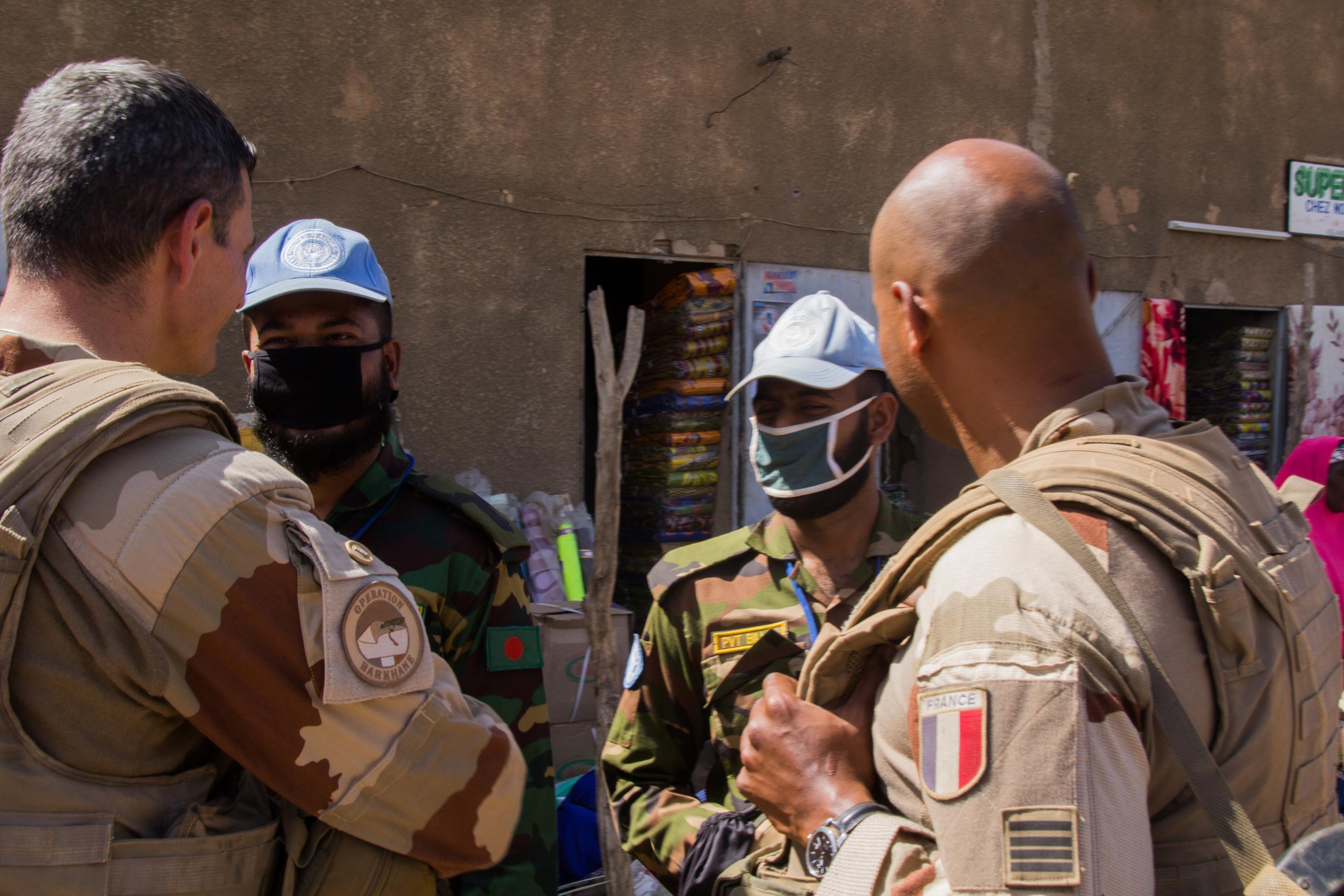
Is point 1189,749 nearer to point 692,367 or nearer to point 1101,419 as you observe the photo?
point 1101,419

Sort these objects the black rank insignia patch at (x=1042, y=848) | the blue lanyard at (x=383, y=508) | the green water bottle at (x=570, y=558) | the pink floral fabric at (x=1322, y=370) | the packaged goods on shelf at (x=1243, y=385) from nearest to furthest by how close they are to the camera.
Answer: the black rank insignia patch at (x=1042, y=848) < the blue lanyard at (x=383, y=508) < the green water bottle at (x=570, y=558) < the packaged goods on shelf at (x=1243, y=385) < the pink floral fabric at (x=1322, y=370)

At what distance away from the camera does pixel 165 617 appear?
105 cm

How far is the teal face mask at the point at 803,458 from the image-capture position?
244cm

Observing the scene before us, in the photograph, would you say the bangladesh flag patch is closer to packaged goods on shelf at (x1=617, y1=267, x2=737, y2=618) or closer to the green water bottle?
the green water bottle

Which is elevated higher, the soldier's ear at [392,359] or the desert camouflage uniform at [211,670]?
the soldier's ear at [392,359]

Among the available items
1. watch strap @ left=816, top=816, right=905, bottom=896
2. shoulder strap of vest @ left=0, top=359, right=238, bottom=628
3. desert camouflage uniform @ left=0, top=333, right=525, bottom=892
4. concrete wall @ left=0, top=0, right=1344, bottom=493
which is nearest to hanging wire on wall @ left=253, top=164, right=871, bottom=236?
concrete wall @ left=0, top=0, right=1344, bottom=493

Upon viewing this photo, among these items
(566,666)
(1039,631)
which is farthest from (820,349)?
(566,666)

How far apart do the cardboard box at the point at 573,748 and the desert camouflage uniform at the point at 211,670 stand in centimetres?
304

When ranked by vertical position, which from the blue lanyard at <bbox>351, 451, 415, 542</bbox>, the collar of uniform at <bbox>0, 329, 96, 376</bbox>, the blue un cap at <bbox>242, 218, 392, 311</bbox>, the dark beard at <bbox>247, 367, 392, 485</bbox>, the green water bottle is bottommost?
the green water bottle

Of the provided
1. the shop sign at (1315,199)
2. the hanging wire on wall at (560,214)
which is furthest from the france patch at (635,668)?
the shop sign at (1315,199)

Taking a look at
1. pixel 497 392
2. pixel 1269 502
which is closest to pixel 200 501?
pixel 1269 502

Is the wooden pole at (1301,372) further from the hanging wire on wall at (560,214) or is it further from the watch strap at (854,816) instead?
the watch strap at (854,816)

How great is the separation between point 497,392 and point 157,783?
13.8 feet

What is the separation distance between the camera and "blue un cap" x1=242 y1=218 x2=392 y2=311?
81.9 inches
